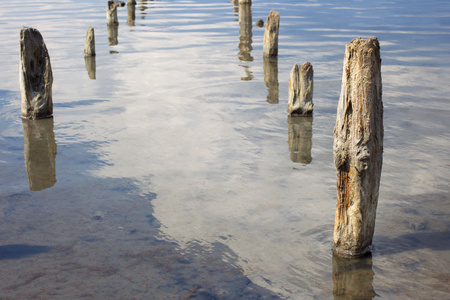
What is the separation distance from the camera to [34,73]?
1059cm

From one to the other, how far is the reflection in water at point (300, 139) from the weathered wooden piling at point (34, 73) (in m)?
5.29

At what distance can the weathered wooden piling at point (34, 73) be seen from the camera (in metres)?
10.4

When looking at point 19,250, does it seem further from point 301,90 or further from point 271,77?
point 271,77

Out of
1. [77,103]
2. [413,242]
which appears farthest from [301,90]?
[77,103]

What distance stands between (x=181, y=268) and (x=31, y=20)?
28.4 m

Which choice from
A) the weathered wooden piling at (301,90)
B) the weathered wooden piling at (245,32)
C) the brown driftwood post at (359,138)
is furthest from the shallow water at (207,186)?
the weathered wooden piling at (245,32)

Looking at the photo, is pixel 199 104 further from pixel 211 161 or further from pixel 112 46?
pixel 112 46

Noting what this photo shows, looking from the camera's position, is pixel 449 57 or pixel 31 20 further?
pixel 31 20

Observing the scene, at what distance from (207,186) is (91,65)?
11169mm

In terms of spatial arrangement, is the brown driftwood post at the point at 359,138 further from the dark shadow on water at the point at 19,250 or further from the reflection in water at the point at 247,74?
the reflection in water at the point at 247,74

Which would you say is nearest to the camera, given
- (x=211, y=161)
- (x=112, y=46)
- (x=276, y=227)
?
(x=276, y=227)

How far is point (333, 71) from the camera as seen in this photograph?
16094 millimetres

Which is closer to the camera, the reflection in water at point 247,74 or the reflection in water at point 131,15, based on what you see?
the reflection in water at point 247,74

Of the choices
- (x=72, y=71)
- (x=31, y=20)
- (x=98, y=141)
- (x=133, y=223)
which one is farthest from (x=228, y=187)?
(x=31, y=20)
